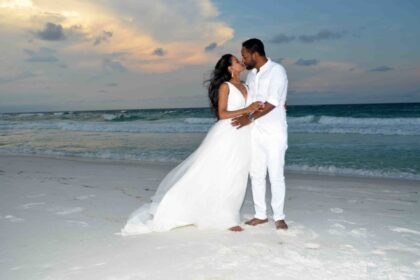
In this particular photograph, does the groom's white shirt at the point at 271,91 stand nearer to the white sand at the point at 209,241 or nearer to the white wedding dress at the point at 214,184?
the white wedding dress at the point at 214,184

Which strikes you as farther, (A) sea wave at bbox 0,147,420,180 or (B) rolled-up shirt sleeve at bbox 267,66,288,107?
(A) sea wave at bbox 0,147,420,180

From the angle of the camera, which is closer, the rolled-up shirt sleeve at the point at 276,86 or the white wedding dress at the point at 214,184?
the rolled-up shirt sleeve at the point at 276,86

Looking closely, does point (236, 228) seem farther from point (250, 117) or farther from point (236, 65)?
point (236, 65)

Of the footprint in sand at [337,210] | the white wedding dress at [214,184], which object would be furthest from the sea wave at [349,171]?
the white wedding dress at [214,184]

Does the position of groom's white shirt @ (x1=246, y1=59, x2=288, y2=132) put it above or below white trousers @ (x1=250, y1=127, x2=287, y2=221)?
above

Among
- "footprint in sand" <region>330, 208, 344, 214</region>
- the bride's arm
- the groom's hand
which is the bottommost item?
"footprint in sand" <region>330, 208, 344, 214</region>

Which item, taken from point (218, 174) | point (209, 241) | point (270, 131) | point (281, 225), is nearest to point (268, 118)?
point (270, 131)

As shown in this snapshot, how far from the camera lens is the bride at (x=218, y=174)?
4.50 meters

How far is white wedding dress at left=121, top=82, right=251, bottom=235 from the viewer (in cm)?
451

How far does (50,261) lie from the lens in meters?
3.51

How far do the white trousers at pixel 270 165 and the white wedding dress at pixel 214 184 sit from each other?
0.11m

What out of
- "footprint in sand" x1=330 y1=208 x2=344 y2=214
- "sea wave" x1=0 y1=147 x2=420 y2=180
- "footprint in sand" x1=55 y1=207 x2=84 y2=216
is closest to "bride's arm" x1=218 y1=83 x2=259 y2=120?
"footprint in sand" x1=330 y1=208 x2=344 y2=214

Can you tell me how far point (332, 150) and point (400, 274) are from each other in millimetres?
9374

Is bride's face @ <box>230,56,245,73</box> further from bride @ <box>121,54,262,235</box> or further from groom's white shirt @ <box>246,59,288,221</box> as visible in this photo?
groom's white shirt @ <box>246,59,288,221</box>
